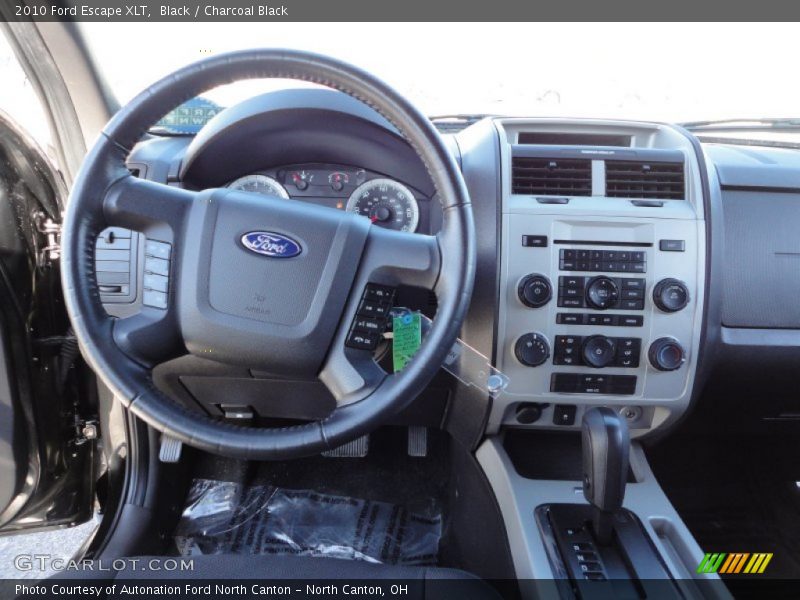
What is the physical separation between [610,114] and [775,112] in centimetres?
63

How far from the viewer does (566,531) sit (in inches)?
56.7

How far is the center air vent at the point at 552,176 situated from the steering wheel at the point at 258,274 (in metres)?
0.42

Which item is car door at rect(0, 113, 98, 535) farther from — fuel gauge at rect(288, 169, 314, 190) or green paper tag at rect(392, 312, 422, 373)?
green paper tag at rect(392, 312, 422, 373)

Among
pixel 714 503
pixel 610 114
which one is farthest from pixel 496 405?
pixel 714 503

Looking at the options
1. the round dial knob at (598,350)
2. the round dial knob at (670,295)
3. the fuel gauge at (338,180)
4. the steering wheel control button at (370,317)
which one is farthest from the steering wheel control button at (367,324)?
the round dial knob at (670,295)

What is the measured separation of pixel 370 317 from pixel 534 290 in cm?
44

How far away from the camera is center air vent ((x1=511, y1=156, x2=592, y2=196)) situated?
154cm

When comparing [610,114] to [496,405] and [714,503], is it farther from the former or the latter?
[714,503]

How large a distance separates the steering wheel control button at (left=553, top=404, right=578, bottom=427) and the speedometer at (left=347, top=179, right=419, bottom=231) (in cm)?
62

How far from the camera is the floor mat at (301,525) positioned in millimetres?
1954

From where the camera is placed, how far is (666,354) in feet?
4.92

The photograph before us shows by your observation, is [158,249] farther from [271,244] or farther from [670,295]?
[670,295]

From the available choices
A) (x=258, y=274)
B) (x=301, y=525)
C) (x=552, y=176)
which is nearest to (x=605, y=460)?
(x=552, y=176)

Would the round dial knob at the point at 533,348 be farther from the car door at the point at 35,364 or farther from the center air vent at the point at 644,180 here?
the car door at the point at 35,364
